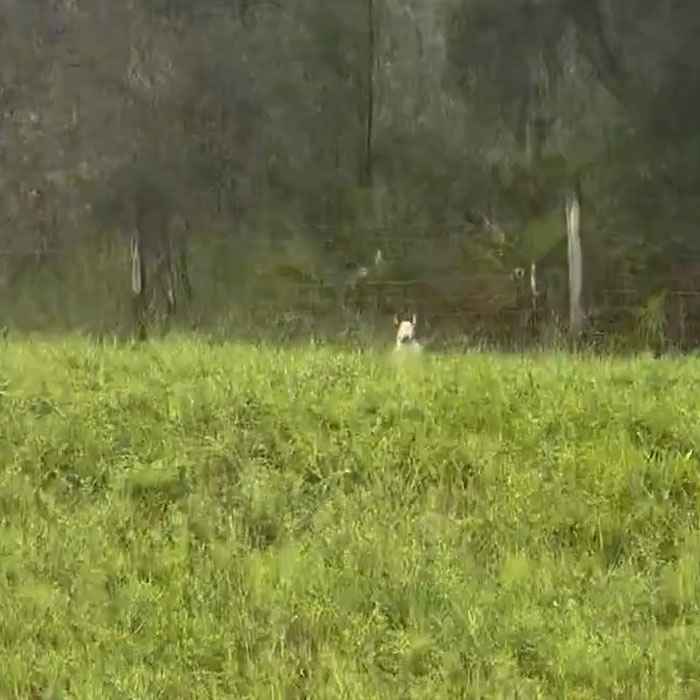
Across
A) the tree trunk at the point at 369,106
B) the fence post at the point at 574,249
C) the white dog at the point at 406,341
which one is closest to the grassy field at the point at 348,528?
the white dog at the point at 406,341

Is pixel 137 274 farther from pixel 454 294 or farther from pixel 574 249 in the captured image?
pixel 574 249

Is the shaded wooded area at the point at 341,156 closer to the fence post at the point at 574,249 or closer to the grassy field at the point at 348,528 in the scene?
the fence post at the point at 574,249

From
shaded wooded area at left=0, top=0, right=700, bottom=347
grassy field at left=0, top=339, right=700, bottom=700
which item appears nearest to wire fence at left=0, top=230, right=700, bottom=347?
Result: shaded wooded area at left=0, top=0, right=700, bottom=347

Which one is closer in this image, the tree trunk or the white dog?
the white dog

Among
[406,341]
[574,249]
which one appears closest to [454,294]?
[574,249]

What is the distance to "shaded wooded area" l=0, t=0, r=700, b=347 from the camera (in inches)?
484

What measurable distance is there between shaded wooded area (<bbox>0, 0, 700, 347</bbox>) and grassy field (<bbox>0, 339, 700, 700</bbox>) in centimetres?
580

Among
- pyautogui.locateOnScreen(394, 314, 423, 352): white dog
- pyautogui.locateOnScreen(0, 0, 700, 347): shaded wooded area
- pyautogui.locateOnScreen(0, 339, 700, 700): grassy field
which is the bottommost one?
pyautogui.locateOnScreen(0, 339, 700, 700): grassy field

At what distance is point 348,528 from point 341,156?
30.2 feet

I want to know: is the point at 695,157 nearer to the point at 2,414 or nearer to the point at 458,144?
the point at 458,144

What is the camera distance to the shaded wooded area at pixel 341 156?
12.3m

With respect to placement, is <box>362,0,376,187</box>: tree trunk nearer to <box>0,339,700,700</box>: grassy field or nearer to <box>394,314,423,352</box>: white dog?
<box>394,314,423,352</box>: white dog

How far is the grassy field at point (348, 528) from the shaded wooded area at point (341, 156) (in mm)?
5798

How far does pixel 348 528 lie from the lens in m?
4.73
